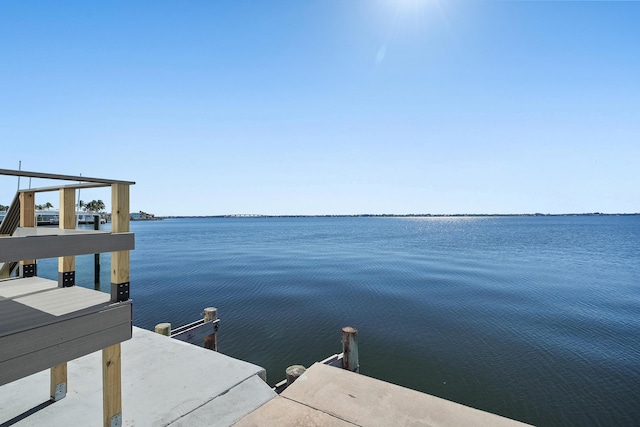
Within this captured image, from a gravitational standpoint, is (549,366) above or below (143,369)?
below

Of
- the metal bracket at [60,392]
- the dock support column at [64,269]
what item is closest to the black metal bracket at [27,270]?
the dock support column at [64,269]

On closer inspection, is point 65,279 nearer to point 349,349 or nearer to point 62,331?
point 62,331

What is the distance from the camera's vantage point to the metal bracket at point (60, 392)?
431 centimetres

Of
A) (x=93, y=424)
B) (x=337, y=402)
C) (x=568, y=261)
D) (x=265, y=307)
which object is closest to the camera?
(x=93, y=424)

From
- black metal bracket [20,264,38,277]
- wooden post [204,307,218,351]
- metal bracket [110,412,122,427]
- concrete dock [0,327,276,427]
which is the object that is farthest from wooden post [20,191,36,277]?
wooden post [204,307,218,351]

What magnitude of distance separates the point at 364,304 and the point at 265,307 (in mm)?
5511

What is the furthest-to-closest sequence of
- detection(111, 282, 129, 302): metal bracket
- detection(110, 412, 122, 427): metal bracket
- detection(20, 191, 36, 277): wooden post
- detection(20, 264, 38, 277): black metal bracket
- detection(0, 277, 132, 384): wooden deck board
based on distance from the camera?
1. detection(20, 264, 38, 277): black metal bracket
2. detection(20, 191, 36, 277): wooden post
3. detection(110, 412, 122, 427): metal bracket
4. detection(111, 282, 129, 302): metal bracket
5. detection(0, 277, 132, 384): wooden deck board

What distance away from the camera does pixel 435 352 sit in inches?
478

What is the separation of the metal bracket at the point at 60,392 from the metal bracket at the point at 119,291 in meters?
2.16

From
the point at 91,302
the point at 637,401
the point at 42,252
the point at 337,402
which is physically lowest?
the point at 637,401

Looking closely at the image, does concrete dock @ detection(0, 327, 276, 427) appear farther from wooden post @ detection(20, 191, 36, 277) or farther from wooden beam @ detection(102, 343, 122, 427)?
wooden post @ detection(20, 191, 36, 277)

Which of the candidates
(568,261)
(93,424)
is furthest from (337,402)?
(568,261)

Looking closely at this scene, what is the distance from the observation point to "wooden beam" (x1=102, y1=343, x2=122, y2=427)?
346 cm

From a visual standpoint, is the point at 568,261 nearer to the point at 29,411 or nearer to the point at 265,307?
the point at 265,307
